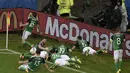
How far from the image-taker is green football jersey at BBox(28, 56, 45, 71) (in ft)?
55.0

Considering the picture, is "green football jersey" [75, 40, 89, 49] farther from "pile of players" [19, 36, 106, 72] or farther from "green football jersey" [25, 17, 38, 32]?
"green football jersey" [25, 17, 38, 32]

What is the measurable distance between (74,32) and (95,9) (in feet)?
A: 13.1

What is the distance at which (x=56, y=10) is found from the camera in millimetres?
24109

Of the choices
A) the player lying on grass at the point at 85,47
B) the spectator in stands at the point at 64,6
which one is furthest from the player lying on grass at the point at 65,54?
the spectator in stands at the point at 64,6

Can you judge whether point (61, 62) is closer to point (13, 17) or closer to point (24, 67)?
point (24, 67)

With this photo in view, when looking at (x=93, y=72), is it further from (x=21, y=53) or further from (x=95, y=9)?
(x=95, y=9)

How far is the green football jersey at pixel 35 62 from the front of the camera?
55.0 feet

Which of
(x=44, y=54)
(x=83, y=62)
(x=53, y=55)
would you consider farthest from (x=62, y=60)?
(x=83, y=62)

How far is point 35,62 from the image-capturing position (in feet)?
55.2

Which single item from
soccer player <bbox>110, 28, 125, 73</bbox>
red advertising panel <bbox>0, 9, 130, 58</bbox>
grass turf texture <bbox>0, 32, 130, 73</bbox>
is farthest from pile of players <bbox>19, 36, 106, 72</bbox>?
soccer player <bbox>110, 28, 125, 73</bbox>

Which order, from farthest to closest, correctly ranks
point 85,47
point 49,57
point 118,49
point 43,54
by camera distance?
point 85,47 → point 49,57 → point 43,54 → point 118,49

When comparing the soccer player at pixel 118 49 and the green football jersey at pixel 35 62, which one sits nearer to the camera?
the green football jersey at pixel 35 62

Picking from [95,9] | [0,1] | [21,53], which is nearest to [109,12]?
[95,9]

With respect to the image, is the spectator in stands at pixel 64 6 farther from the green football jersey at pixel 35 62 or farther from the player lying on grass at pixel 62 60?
the green football jersey at pixel 35 62
